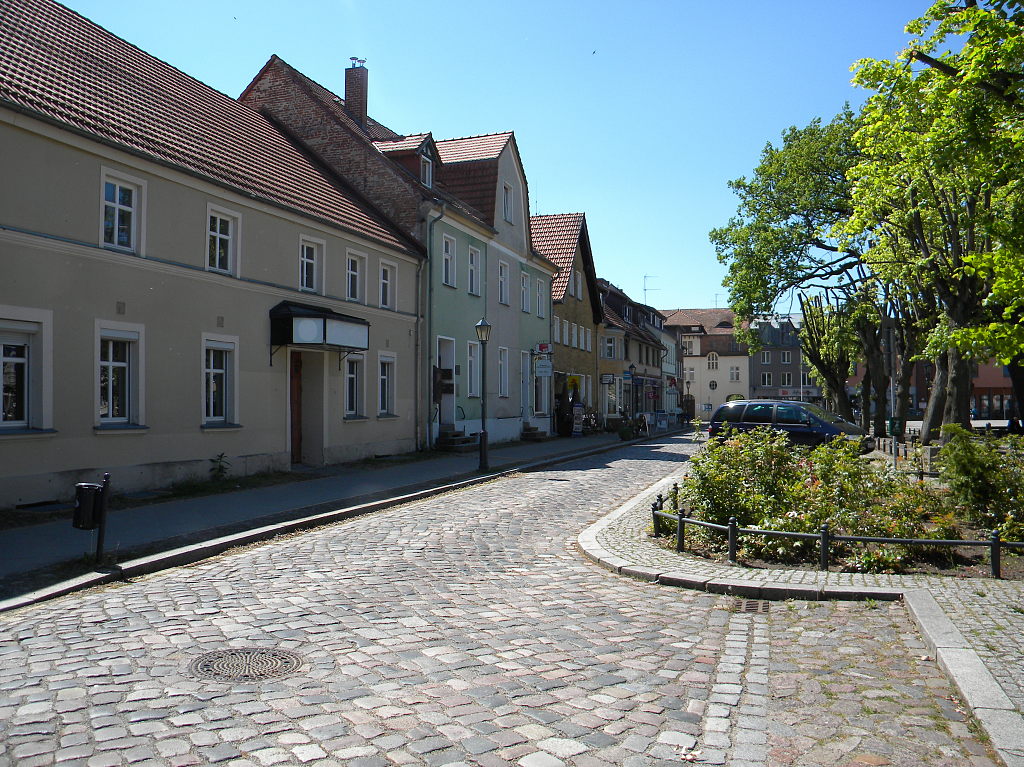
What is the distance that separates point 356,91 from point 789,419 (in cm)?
1893

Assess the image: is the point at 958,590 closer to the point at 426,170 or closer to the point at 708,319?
the point at 426,170

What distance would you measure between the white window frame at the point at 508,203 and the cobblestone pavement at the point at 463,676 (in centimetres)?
2527

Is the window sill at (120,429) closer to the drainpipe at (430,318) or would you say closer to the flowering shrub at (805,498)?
the flowering shrub at (805,498)

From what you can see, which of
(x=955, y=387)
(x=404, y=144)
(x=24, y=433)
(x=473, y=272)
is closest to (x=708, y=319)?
(x=473, y=272)

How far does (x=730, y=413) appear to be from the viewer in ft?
83.2

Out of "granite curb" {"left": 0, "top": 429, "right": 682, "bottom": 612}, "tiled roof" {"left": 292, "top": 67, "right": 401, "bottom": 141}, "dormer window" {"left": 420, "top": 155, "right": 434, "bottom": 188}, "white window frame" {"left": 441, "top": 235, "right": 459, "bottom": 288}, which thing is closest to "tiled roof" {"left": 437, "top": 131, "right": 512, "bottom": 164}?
"tiled roof" {"left": 292, "top": 67, "right": 401, "bottom": 141}

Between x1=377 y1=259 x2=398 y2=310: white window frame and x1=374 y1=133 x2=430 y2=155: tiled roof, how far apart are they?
5.42m

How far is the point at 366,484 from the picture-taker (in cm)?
1655

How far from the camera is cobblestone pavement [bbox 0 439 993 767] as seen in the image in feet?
14.0

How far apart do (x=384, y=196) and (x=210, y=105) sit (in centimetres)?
594

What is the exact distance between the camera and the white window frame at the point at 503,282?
32250mm

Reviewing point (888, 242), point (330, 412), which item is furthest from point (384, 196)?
point (888, 242)

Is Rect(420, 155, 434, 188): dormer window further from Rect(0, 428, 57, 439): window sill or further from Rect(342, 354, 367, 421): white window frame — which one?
Rect(0, 428, 57, 439): window sill

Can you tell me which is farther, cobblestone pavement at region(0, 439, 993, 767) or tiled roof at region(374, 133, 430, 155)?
tiled roof at region(374, 133, 430, 155)
